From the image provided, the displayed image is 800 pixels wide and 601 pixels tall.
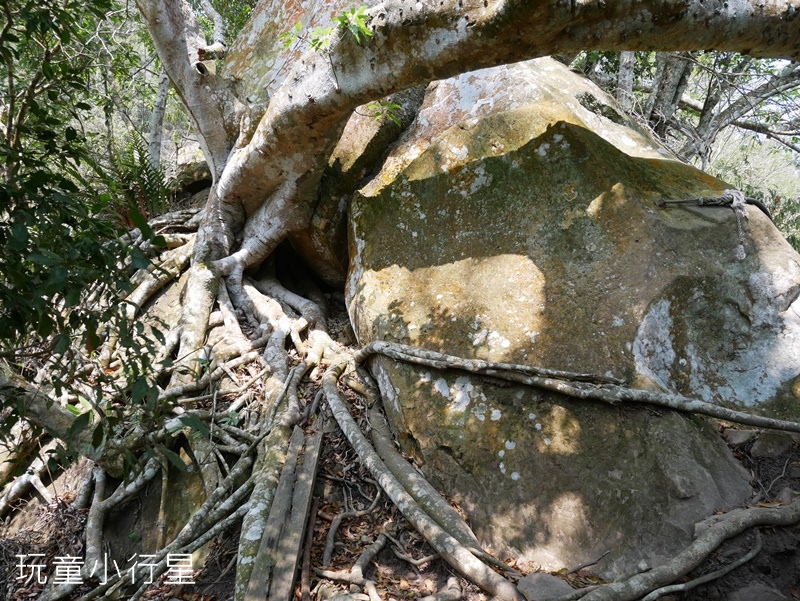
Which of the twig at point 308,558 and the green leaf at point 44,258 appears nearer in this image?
the green leaf at point 44,258

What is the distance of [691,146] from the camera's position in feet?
25.1

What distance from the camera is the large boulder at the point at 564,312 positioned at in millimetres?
2803

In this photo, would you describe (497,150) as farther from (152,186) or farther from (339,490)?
(152,186)

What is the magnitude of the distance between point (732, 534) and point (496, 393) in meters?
1.41

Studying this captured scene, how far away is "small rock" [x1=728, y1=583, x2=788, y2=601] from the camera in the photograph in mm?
2291

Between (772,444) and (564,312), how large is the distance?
1.44 meters

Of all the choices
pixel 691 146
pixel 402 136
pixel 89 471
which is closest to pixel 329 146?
pixel 402 136

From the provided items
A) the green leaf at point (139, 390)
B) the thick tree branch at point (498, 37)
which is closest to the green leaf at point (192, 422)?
the green leaf at point (139, 390)

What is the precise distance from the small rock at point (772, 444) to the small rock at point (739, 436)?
0.14 feet

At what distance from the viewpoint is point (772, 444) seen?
9.87 ft

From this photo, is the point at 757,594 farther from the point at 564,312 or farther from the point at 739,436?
the point at 564,312

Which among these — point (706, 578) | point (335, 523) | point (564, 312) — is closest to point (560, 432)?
point (564, 312)

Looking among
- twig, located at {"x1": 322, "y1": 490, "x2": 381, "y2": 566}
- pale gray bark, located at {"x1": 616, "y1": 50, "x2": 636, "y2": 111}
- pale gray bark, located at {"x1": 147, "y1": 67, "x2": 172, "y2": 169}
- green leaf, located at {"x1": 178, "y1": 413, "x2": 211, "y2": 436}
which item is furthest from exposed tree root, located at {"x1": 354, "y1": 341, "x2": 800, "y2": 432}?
pale gray bark, located at {"x1": 147, "y1": 67, "x2": 172, "y2": 169}

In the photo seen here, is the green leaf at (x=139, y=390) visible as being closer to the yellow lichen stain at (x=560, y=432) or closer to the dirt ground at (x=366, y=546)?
the dirt ground at (x=366, y=546)
